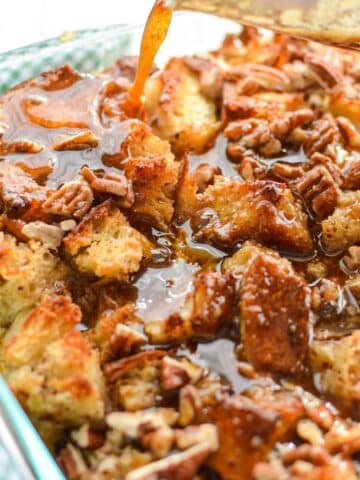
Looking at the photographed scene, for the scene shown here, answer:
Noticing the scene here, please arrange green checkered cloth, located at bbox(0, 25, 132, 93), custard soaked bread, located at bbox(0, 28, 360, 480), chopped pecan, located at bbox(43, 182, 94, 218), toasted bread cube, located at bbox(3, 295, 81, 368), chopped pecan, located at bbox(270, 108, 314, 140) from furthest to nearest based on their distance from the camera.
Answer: green checkered cloth, located at bbox(0, 25, 132, 93) → chopped pecan, located at bbox(270, 108, 314, 140) → chopped pecan, located at bbox(43, 182, 94, 218) → toasted bread cube, located at bbox(3, 295, 81, 368) → custard soaked bread, located at bbox(0, 28, 360, 480)

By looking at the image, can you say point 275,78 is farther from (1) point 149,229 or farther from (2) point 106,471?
(2) point 106,471

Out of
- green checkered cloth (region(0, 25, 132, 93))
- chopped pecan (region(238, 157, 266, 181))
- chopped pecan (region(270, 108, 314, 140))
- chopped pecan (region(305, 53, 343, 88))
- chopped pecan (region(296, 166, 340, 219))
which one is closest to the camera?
chopped pecan (region(296, 166, 340, 219))

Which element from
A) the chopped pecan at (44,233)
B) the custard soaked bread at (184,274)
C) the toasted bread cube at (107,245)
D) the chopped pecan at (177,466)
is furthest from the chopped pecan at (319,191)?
the chopped pecan at (177,466)

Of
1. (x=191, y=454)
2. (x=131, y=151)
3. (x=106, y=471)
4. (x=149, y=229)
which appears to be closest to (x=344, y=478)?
(x=191, y=454)

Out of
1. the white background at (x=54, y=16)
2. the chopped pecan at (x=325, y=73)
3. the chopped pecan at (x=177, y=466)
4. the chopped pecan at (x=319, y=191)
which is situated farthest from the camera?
the white background at (x=54, y=16)

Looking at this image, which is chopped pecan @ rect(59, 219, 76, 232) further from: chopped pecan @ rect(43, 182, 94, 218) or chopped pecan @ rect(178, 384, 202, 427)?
chopped pecan @ rect(178, 384, 202, 427)

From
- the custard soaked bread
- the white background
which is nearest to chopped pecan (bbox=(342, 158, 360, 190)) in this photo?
the custard soaked bread

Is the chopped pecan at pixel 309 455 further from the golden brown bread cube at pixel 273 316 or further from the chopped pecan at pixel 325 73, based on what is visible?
the chopped pecan at pixel 325 73
